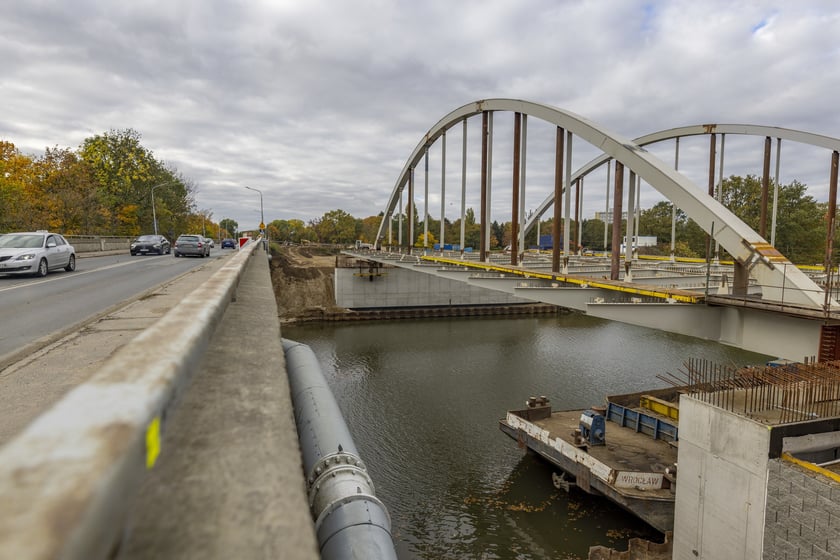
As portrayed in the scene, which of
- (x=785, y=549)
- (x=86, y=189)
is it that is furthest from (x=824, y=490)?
(x=86, y=189)

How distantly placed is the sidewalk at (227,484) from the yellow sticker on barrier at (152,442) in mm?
246

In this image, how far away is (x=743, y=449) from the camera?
8.93 m

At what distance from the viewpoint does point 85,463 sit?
81cm

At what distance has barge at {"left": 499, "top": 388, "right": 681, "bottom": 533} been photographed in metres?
11.4

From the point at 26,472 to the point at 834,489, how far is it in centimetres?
1021

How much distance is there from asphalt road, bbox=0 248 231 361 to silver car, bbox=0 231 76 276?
0.32 meters

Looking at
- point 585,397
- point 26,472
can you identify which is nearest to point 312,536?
point 26,472

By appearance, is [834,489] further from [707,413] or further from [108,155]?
[108,155]

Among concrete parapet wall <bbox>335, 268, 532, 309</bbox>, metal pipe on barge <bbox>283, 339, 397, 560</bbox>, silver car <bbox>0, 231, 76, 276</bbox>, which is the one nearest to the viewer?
metal pipe on barge <bbox>283, 339, 397, 560</bbox>

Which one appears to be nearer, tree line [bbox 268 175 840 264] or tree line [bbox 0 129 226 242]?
tree line [bbox 0 129 226 242]

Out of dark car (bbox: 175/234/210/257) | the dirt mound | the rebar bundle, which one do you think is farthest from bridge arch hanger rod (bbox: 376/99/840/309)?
the dirt mound

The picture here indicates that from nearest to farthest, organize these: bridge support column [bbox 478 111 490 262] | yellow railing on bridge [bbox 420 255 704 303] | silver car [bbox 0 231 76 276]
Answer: yellow railing on bridge [bbox 420 255 704 303] < silver car [bbox 0 231 76 276] < bridge support column [bbox 478 111 490 262]

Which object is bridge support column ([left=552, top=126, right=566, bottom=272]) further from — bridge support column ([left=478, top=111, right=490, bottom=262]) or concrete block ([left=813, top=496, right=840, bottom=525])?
concrete block ([left=813, top=496, right=840, bottom=525])

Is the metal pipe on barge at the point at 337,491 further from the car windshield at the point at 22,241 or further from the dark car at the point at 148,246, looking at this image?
the dark car at the point at 148,246
